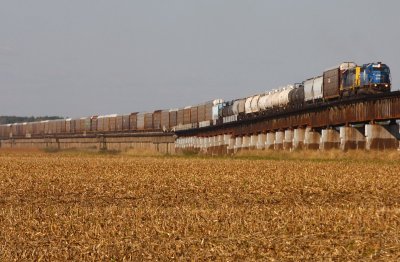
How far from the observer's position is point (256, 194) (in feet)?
76.2

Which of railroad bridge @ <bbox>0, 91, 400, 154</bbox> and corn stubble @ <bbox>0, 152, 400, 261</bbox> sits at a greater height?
railroad bridge @ <bbox>0, 91, 400, 154</bbox>

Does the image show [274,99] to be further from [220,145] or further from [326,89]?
A: [220,145]

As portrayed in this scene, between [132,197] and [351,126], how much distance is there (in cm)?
3377

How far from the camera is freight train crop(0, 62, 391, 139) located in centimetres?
5106

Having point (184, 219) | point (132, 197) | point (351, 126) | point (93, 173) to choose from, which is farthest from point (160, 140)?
point (184, 219)

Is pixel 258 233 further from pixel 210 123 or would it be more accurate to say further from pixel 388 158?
pixel 210 123

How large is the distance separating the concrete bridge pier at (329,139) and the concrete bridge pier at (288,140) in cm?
862

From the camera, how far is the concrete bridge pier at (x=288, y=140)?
216 ft

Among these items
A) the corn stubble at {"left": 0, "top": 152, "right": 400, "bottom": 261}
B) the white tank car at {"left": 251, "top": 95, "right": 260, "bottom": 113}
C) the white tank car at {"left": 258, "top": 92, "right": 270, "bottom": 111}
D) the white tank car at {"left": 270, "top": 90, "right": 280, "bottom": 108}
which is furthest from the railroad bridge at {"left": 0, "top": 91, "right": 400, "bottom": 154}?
the corn stubble at {"left": 0, "top": 152, "right": 400, "bottom": 261}

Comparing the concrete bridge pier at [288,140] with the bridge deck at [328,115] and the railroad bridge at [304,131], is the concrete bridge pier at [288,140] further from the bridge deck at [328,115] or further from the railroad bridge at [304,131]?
the bridge deck at [328,115]

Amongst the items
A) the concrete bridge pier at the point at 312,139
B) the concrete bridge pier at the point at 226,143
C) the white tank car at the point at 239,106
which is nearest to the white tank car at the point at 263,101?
the white tank car at the point at 239,106

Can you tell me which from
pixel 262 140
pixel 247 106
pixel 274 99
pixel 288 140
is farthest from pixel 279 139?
pixel 247 106

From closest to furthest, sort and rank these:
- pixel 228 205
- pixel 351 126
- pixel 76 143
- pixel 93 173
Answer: pixel 228 205 → pixel 93 173 → pixel 351 126 → pixel 76 143

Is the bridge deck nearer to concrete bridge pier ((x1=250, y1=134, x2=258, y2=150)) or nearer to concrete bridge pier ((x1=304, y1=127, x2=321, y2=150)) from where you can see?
concrete bridge pier ((x1=250, y1=134, x2=258, y2=150))
